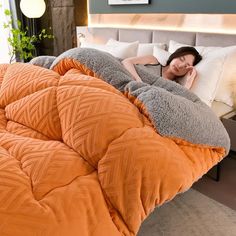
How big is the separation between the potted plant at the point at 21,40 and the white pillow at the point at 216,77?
267cm

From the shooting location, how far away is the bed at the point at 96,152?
76 cm

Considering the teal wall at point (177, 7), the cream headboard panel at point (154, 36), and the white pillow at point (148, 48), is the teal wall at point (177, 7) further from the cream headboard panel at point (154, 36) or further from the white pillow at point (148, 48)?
the white pillow at point (148, 48)

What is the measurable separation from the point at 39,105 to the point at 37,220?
1.84 ft

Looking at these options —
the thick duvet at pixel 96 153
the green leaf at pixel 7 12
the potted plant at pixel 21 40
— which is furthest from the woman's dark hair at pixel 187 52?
the green leaf at pixel 7 12

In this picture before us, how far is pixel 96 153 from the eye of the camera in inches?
36.0

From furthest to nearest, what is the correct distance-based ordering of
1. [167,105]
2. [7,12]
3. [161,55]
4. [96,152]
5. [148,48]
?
[7,12]
[148,48]
[161,55]
[167,105]
[96,152]

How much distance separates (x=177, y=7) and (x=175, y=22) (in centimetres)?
13

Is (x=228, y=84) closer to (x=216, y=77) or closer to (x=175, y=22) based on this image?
(x=216, y=77)

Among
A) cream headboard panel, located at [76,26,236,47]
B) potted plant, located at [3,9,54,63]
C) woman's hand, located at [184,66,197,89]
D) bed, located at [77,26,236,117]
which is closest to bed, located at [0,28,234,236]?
woman's hand, located at [184,66,197,89]

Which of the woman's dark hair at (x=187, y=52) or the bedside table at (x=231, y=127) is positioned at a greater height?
the woman's dark hair at (x=187, y=52)

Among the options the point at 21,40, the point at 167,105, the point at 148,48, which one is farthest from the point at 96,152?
the point at 21,40

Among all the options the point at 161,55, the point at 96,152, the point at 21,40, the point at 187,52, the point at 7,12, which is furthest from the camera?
the point at 21,40

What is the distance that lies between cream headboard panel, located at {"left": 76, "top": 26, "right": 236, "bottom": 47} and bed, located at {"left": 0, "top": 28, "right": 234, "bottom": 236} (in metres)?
1.14

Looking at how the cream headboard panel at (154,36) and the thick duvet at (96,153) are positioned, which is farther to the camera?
the cream headboard panel at (154,36)
